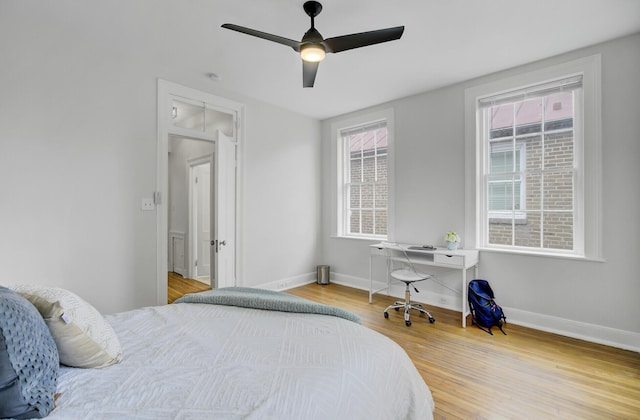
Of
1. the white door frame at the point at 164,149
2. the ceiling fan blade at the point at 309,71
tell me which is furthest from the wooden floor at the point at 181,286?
the ceiling fan blade at the point at 309,71

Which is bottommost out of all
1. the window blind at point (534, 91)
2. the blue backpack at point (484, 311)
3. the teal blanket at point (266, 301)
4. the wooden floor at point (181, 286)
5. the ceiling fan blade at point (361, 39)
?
the wooden floor at point (181, 286)

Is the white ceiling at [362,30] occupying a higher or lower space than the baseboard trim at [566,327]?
higher

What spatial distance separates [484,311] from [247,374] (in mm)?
2881

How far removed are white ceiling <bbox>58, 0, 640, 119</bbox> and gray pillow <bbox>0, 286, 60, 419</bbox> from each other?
2.28 metres

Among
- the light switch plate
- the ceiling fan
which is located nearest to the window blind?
the ceiling fan

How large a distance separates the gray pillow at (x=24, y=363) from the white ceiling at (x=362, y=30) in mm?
2282

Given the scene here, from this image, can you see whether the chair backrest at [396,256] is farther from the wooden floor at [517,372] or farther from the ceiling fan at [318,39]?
the ceiling fan at [318,39]

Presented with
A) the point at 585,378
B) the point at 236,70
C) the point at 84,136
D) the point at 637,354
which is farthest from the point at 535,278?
the point at 84,136

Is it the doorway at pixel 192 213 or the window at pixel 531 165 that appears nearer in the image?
the window at pixel 531 165

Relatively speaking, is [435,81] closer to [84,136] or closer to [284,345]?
[284,345]

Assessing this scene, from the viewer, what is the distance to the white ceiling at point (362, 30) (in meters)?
2.30

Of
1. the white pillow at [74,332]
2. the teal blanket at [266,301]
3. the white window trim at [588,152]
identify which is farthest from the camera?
the white window trim at [588,152]

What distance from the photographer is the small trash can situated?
490cm

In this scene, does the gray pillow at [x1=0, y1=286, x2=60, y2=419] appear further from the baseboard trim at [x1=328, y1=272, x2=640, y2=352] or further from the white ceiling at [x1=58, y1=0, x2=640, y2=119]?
the baseboard trim at [x1=328, y1=272, x2=640, y2=352]
